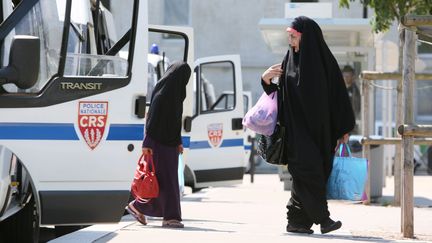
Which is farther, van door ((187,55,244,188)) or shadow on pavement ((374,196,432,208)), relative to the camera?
van door ((187,55,244,188))

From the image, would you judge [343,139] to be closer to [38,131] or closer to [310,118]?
[310,118]

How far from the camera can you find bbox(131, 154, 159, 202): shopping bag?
10.9m

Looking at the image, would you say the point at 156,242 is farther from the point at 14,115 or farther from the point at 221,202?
the point at 221,202

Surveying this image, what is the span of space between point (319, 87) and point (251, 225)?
2.20 m

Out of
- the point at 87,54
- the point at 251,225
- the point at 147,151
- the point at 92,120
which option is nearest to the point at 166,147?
the point at 147,151

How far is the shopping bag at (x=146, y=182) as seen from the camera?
1088 centimetres

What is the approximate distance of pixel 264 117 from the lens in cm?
977

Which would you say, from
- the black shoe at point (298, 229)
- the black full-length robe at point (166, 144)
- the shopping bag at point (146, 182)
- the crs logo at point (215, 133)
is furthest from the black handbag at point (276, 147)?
the crs logo at point (215, 133)

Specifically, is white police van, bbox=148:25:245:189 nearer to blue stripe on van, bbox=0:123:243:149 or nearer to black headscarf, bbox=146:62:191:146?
black headscarf, bbox=146:62:191:146

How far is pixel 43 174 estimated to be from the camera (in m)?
7.64

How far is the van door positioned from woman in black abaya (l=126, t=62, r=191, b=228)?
271 inches

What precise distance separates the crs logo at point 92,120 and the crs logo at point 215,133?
10410mm

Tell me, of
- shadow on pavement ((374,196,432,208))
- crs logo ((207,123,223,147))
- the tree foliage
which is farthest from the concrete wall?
the tree foliage

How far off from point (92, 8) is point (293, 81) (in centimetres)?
191
